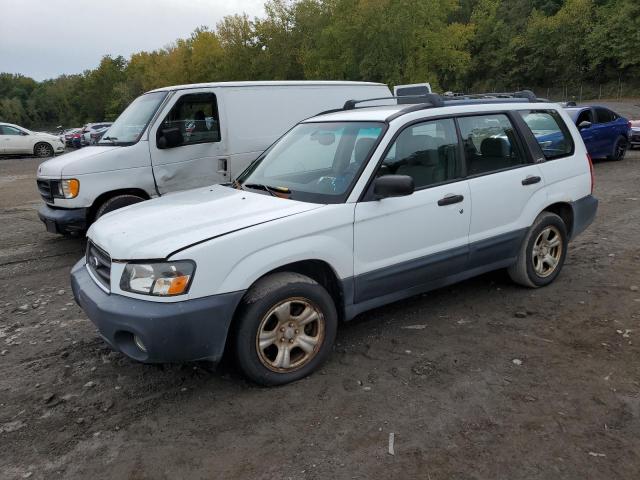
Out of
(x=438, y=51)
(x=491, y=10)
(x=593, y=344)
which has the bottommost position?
(x=593, y=344)

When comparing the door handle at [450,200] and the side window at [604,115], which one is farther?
the side window at [604,115]

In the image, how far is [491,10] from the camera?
212ft

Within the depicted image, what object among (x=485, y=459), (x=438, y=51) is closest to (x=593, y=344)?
(x=485, y=459)

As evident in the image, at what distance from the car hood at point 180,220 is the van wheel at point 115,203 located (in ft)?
8.88

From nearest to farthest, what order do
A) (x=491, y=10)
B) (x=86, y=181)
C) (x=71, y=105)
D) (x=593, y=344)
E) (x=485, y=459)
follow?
(x=485, y=459) → (x=593, y=344) → (x=86, y=181) → (x=491, y=10) → (x=71, y=105)

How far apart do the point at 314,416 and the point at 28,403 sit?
1.86 m

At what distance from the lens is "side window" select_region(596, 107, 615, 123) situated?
13.4 meters

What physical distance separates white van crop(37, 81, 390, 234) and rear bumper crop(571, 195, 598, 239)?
14.3 feet

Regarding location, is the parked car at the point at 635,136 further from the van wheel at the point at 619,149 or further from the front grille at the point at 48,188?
the front grille at the point at 48,188

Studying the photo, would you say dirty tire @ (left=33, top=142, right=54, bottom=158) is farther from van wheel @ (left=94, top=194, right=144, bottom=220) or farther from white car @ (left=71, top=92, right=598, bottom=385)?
white car @ (left=71, top=92, right=598, bottom=385)

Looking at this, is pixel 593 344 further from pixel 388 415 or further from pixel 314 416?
pixel 314 416

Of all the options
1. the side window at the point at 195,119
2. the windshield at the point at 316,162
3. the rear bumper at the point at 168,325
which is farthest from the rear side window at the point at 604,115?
the rear bumper at the point at 168,325

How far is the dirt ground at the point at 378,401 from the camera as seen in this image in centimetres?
272

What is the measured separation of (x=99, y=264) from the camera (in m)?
3.58
